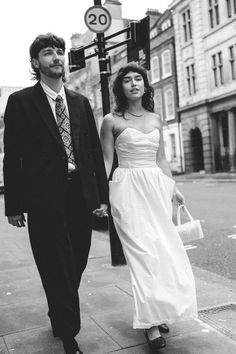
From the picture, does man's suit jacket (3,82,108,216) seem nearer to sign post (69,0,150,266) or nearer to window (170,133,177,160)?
sign post (69,0,150,266)

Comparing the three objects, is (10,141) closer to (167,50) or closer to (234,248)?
(234,248)

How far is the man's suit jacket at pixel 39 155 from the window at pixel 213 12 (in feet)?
91.5

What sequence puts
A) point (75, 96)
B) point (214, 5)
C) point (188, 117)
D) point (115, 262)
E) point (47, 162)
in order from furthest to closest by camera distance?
point (188, 117)
point (214, 5)
point (115, 262)
point (75, 96)
point (47, 162)

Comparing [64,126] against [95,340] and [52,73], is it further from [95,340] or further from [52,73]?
[95,340]

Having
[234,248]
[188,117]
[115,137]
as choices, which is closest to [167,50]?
[188,117]

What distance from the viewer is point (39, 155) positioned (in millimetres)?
3037

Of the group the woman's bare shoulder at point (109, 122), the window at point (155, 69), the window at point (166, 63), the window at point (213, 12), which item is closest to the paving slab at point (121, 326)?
the woman's bare shoulder at point (109, 122)

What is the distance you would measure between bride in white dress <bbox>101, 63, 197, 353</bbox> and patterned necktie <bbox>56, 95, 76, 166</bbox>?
1.31 ft

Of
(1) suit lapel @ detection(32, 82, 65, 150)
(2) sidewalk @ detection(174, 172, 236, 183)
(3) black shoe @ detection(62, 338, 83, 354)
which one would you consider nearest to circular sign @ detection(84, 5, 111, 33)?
(1) suit lapel @ detection(32, 82, 65, 150)

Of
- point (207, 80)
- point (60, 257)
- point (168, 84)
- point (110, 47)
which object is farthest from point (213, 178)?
point (60, 257)

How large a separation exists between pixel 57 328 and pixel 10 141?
1.33 metres

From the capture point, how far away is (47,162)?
303 cm

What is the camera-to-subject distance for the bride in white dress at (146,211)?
3.08 metres

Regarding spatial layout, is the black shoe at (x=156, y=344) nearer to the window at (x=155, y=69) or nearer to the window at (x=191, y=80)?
the window at (x=191, y=80)
